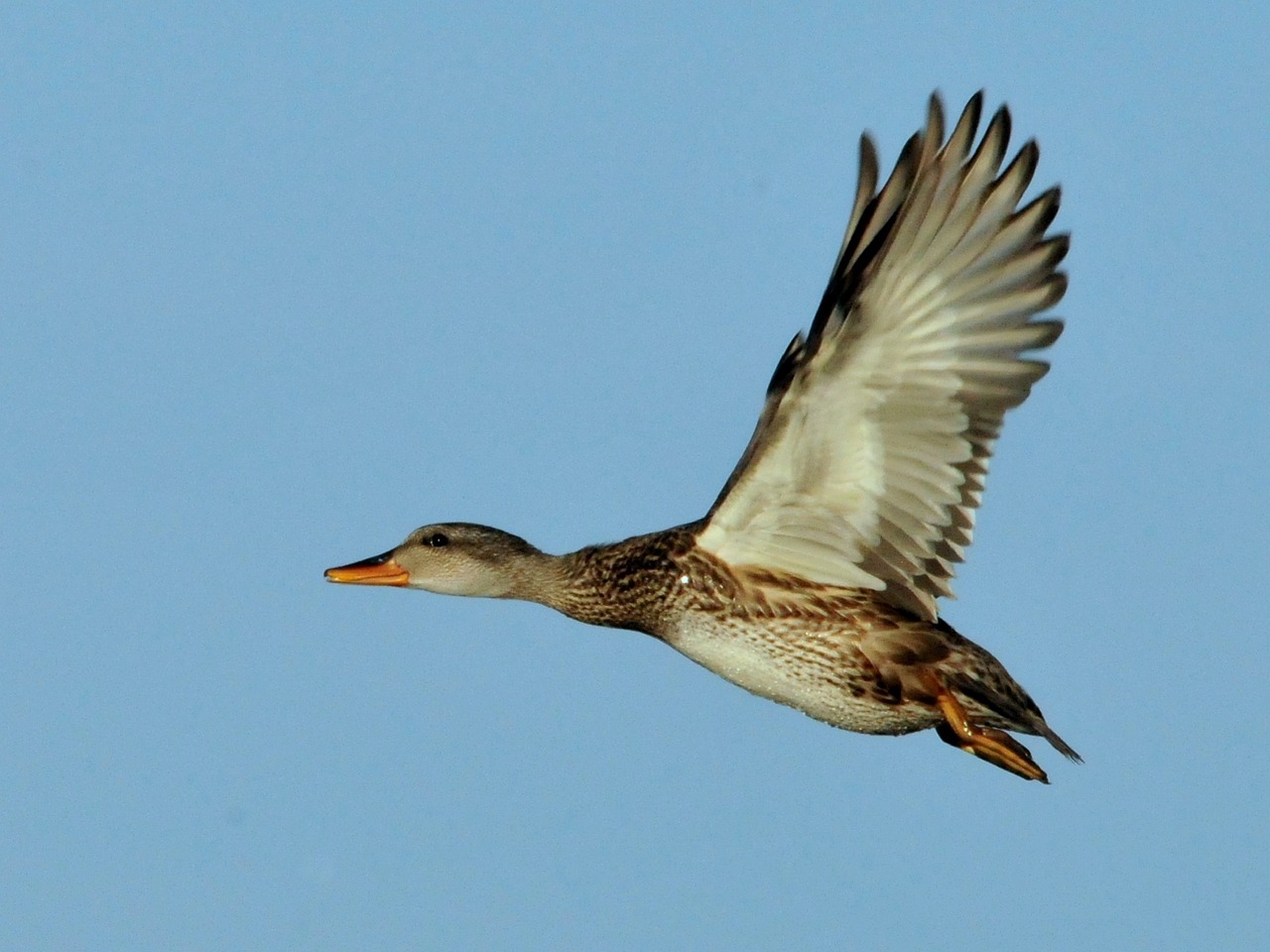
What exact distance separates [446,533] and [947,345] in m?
3.48

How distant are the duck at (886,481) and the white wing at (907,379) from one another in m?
0.01

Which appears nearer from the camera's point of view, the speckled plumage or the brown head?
the speckled plumage

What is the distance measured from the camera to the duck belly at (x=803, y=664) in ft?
35.0

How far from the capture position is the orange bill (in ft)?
40.0

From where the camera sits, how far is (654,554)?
11.1 meters

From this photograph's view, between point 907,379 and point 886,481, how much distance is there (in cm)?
66

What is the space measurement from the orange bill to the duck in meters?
1.42

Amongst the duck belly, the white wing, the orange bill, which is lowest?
the duck belly

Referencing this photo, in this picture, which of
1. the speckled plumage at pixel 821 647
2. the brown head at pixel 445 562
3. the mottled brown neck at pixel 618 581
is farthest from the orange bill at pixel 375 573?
the speckled plumage at pixel 821 647

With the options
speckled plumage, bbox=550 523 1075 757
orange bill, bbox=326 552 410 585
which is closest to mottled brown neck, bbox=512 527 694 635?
speckled plumage, bbox=550 523 1075 757

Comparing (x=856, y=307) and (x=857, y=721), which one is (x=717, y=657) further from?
(x=856, y=307)

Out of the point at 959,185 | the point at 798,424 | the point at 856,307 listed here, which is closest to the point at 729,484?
the point at 798,424

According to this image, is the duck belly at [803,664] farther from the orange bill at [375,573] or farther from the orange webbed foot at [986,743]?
the orange bill at [375,573]

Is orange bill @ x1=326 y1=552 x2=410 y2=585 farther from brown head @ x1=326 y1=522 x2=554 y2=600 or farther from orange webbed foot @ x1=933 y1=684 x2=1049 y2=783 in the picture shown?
orange webbed foot @ x1=933 y1=684 x2=1049 y2=783
